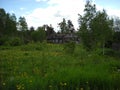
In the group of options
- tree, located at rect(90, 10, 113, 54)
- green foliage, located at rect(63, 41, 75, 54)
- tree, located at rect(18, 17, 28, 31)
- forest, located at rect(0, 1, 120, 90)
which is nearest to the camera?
forest, located at rect(0, 1, 120, 90)

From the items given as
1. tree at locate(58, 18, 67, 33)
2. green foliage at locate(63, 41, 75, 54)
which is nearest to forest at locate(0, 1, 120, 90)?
green foliage at locate(63, 41, 75, 54)

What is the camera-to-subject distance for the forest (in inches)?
271

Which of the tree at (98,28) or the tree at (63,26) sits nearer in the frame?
the tree at (98,28)

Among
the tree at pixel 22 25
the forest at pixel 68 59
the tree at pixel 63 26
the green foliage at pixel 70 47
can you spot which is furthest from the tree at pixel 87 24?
the tree at pixel 63 26

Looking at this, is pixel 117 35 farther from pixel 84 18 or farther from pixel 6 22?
pixel 6 22

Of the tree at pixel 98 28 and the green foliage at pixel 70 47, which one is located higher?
the tree at pixel 98 28

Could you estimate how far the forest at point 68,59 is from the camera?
688 centimetres

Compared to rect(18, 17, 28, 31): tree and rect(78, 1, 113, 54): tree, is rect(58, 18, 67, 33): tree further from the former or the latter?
rect(78, 1, 113, 54): tree

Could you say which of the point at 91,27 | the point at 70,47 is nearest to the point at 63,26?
the point at 91,27

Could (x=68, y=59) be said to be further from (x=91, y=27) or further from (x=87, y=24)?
(x=87, y=24)

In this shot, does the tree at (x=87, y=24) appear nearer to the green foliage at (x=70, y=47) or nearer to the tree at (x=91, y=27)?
the tree at (x=91, y=27)

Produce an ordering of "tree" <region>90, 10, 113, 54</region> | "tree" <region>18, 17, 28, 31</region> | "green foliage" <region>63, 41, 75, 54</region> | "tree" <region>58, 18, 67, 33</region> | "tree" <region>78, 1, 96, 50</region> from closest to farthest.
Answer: "green foliage" <region>63, 41, 75, 54</region>, "tree" <region>78, 1, 96, 50</region>, "tree" <region>90, 10, 113, 54</region>, "tree" <region>18, 17, 28, 31</region>, "tree" <region>58, 18, 67, 33</region>

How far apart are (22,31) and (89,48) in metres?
59.3

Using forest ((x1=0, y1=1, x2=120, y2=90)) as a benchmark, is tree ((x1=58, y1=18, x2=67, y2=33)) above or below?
above
